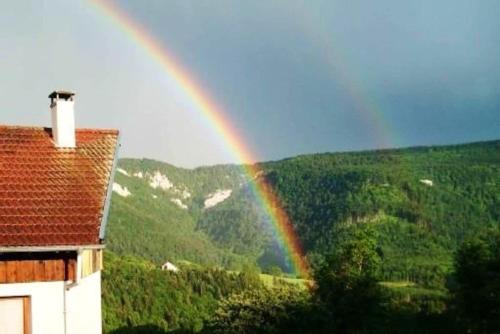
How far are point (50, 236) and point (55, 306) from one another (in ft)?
3.54

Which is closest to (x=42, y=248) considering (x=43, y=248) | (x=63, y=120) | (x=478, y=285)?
(x=43, y=248)

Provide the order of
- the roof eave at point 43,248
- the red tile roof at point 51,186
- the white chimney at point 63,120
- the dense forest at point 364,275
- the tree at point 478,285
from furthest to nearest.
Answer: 1. the dense forest at point 364,275
2. the tree at point 478,285
3. the white chimney at point 63,120
4. the red tile roof at point 51,186
5. the roof eave at point 43,248

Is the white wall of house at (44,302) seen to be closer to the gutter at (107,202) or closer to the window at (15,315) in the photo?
the window at (15,315)

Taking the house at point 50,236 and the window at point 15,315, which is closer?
the house at point 50,236

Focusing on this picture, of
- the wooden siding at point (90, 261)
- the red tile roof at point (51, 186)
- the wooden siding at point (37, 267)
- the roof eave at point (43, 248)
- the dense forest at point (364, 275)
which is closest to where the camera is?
the roof eave at point (43, 248)

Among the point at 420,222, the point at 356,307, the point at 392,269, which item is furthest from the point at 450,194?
the point at 356,307

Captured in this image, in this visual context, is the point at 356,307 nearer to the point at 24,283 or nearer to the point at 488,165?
the point at 24,283

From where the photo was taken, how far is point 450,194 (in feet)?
595

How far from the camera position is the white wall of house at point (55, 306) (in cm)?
1001

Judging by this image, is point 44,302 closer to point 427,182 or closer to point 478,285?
point 478,285

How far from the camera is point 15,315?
33.1ft

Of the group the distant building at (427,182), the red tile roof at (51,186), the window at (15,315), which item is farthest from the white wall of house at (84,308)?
the distant building at (427,182)

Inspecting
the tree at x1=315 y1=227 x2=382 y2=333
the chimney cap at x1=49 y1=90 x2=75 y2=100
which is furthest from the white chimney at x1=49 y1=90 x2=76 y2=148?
the tree at x1=315 y1=227 x2=382 y2=333

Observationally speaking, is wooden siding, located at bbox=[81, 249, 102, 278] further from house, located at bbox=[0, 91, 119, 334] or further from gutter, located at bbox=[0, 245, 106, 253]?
gutter, located at bbox=[0, 245, 106, 253]
